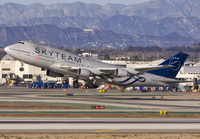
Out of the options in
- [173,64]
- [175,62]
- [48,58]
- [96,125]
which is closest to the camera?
[96,125]

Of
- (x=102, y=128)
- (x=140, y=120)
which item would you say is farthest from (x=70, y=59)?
(x=102, y=128)

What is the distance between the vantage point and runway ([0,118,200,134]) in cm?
4266

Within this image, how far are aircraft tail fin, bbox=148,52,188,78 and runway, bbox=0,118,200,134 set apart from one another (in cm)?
5262

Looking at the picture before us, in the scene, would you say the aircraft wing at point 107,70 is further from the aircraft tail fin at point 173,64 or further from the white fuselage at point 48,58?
the aircraft tail fin at point 173,64

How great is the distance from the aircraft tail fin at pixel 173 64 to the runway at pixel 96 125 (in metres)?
52.6

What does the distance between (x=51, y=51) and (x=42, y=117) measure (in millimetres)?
31934

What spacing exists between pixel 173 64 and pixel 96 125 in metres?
61.7

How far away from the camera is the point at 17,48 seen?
273 feet

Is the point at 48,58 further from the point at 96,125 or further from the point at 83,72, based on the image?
the point at 96,125

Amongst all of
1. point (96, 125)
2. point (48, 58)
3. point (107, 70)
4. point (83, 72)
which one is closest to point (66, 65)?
point (83, 72)

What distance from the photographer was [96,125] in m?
46.9

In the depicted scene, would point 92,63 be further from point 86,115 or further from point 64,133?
point 64,133

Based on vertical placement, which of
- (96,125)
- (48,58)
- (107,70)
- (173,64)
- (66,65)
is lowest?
(96,125)

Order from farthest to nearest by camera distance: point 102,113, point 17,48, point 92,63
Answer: point 92,63 < point 17,48 < point 102,113
